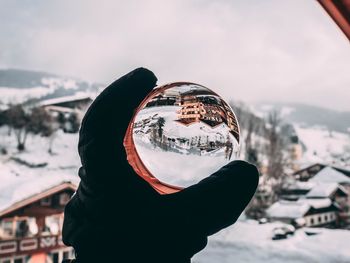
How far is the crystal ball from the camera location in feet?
1.06

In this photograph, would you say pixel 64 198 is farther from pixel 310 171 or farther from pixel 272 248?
pixel 310 171

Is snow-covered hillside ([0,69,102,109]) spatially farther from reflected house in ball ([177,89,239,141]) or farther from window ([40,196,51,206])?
reflected house in ball ([177,89,239,141])

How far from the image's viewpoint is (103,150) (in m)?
0.31

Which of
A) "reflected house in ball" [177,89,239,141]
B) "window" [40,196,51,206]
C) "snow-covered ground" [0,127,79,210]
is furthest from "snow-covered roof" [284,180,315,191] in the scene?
"reflected house in ball" [177,89,239,141]

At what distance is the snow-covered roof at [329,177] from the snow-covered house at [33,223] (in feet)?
13.4

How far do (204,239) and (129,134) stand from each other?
0.38 feet

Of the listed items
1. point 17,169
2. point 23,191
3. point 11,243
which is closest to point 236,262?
point 11,243

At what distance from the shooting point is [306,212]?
5.36 m

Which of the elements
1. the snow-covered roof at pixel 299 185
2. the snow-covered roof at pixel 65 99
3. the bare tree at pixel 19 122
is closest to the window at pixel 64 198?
the bare tree at pixel 19 122

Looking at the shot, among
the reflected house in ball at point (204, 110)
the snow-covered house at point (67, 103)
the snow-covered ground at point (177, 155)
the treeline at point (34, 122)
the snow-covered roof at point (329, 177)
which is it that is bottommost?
the snow-covered roof at point (329, 177)

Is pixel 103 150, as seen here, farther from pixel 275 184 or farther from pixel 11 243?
pixel 275 184

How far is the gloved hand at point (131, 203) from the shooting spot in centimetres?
31

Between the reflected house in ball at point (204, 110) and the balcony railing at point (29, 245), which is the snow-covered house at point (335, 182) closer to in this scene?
the balcony railing at point (29, 245)

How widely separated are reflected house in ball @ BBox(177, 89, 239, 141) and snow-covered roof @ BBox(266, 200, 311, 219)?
17.1 feet
